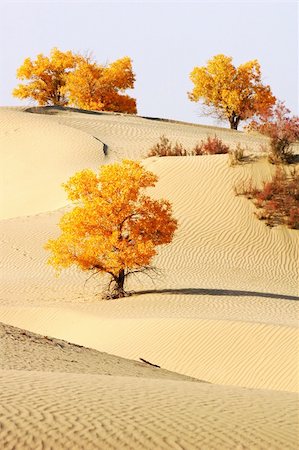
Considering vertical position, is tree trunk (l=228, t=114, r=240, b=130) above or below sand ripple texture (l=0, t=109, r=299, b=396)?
above

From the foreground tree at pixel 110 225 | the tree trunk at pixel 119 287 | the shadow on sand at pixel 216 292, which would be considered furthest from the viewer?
the shadow on sand at pixel 216 292

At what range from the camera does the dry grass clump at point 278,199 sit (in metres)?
31.8

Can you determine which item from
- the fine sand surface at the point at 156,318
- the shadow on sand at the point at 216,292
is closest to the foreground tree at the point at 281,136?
the fine sand surface at the point at 156,318

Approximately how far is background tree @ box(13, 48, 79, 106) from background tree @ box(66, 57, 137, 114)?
1.32 meters

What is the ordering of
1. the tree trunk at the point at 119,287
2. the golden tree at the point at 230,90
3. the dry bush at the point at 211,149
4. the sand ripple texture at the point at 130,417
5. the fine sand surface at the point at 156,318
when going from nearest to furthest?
the sand ripple texture at the point at 130,417
the fine sand surface at the point at 156,318
the tree trunk at the point at 119,287
the dry bush at the point at 211,149
the golden tree at the point at 230,90

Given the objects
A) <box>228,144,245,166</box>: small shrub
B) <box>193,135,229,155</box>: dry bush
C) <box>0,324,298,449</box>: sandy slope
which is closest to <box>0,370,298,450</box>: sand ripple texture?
<box>0,324,298,449</box>: sandy slope

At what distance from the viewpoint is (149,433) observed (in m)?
7.23

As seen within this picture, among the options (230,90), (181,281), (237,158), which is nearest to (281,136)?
(237,158)

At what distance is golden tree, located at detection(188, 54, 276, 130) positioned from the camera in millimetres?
59219

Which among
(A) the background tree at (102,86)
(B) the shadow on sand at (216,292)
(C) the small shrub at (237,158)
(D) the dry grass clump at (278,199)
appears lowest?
(B) the shadow on sand at (216,292)

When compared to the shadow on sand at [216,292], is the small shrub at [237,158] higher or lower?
higher

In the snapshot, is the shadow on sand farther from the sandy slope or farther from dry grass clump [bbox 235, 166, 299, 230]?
the sandy slope

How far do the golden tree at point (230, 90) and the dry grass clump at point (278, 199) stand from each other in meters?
25.3

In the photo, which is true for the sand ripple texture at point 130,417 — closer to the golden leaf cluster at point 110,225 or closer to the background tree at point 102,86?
the golden leaf cluster at point 110,225
